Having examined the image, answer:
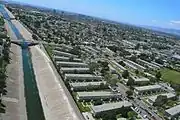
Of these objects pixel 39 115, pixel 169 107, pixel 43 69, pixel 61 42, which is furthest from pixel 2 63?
pixel 61 42

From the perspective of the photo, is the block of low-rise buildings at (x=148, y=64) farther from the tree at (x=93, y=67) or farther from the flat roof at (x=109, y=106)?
the flat roof at (x=109, y=106)

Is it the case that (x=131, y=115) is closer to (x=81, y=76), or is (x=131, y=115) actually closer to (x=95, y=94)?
(x=95, y=94)

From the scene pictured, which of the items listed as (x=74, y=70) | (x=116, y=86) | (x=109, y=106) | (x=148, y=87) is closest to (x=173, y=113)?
(x=109, y=106)

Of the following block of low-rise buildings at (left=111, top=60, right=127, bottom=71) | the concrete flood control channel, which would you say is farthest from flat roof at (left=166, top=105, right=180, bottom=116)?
block of low-rise buildings at (left=111, top=60, right=127, bottom=71)

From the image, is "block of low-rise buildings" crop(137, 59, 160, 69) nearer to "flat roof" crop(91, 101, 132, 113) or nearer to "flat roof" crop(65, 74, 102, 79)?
"flat roof" crop(65, 74, 102, 79)

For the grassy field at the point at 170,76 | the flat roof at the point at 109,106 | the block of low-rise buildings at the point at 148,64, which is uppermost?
the flat roof at the point at 109,106

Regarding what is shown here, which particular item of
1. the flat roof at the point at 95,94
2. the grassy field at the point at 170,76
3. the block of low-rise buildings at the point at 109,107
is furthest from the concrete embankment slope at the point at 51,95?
the grassy field at the point at 170,76

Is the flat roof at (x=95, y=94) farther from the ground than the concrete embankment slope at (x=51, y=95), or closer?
farther from the ground
